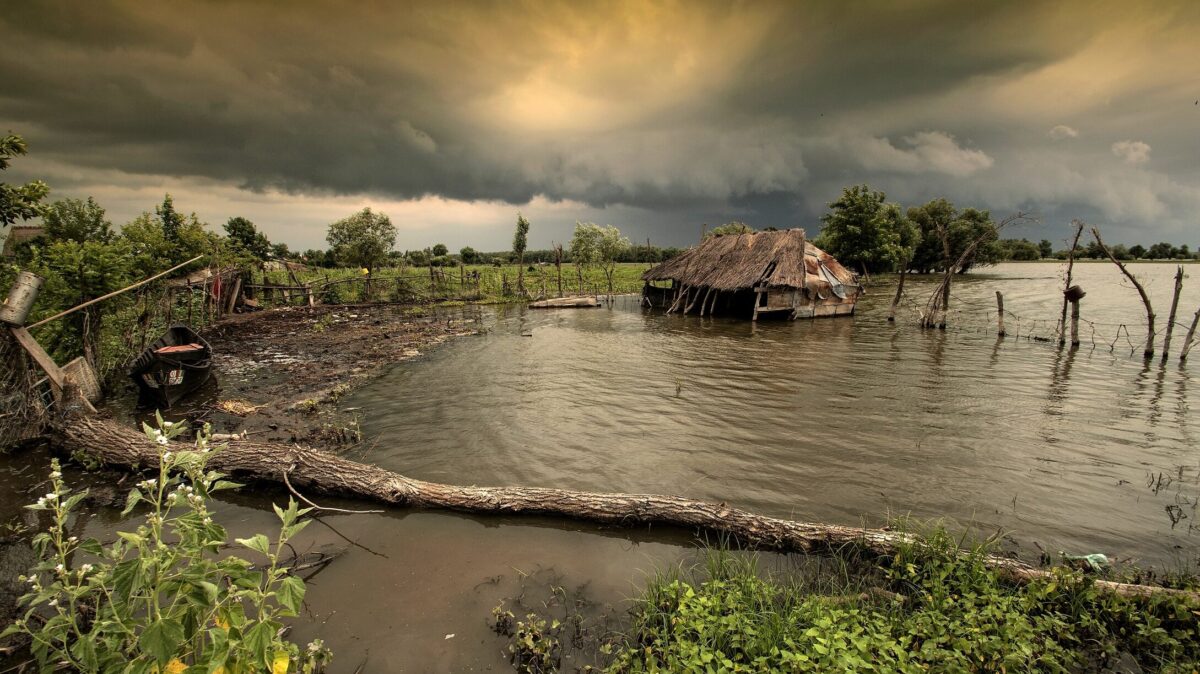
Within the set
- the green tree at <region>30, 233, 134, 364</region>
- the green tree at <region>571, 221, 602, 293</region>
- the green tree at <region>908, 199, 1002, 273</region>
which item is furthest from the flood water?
the green tree at <region>908, 199, 1002, 273</region>

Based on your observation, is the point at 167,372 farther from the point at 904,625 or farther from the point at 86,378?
the point at 904,625

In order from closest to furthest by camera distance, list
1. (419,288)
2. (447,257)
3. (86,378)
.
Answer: (86,378) → (419,288) → (447,257)

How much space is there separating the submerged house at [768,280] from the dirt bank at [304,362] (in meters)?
12.4

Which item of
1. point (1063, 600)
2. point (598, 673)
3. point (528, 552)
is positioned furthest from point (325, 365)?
point (1063, 600)

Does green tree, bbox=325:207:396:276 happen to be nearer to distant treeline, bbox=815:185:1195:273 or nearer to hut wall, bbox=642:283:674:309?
hut wall, bbox=642:283:674:309

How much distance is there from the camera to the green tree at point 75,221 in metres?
19.5

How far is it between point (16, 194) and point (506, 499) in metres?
9.27

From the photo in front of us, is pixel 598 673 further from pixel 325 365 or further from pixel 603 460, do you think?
pixel 325 365

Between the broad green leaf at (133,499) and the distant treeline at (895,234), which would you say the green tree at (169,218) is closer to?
the broad green leaf at (133,499)

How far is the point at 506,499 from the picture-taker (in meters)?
5.55

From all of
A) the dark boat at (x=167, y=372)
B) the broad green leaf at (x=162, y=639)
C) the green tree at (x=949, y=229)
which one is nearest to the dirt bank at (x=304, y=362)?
the dark boat at (x=167, y=372)

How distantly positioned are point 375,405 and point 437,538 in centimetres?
576

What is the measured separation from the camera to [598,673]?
342 centimetres

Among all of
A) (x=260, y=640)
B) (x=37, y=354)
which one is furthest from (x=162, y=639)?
(x=37, y=354)
